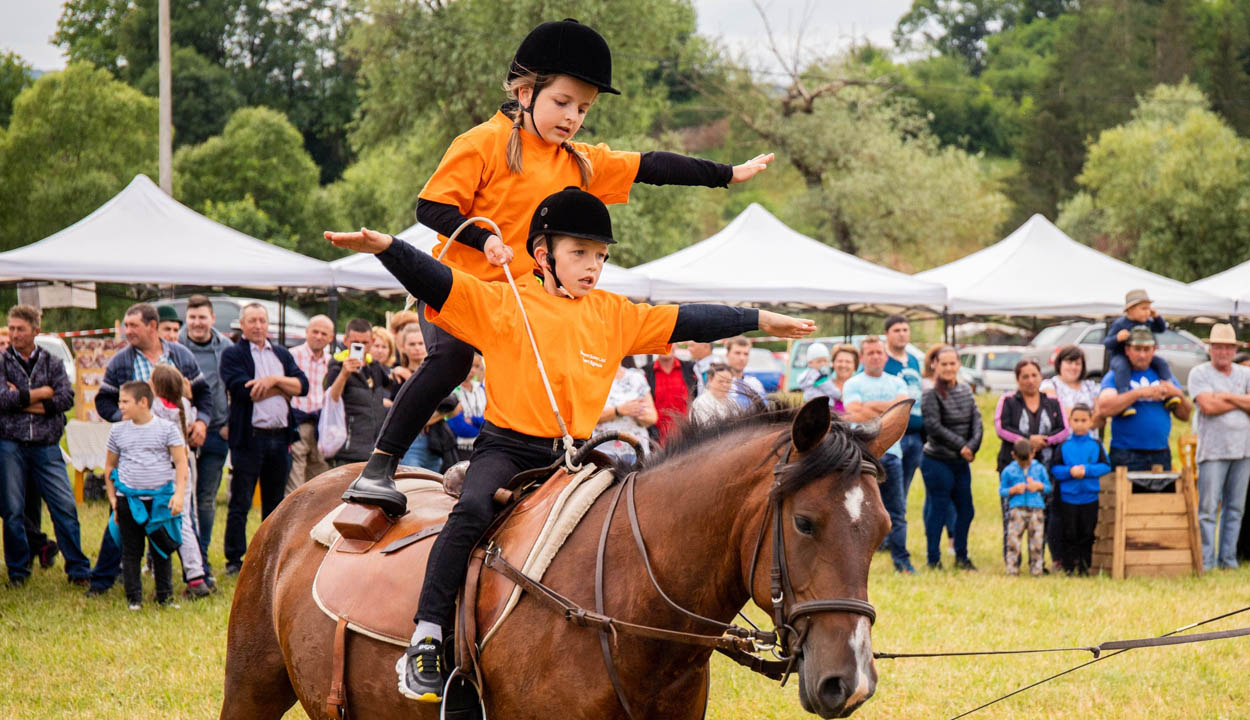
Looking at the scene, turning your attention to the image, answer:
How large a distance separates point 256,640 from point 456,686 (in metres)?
1.47

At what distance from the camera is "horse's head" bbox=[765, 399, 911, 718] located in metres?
2.54

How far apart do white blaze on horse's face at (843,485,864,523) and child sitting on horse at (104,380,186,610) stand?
6810mm

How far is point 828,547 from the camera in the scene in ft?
8.78

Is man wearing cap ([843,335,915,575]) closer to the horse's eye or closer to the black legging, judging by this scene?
the black legging

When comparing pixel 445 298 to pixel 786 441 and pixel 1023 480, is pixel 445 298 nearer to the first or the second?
pixel 786 441

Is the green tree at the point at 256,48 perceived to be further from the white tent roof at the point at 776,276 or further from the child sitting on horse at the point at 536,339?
the child sitting on horse at the point at 536,339

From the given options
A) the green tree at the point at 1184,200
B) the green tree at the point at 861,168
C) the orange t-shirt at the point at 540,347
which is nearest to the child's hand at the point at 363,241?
the orange t-shirt at the point at 540,347

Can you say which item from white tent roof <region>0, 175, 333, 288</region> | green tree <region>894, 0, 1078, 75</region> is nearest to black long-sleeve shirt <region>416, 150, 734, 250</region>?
white tent roof <region>0, 175, 333, 288</region>

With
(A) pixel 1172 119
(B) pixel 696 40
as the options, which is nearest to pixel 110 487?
(B) pixel 696 40

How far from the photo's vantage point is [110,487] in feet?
28.5

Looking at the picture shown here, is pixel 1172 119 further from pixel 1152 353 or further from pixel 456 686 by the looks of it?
pixel 456 686

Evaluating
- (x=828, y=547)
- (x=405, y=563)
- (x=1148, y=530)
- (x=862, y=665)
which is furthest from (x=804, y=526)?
(x=1148, y=530)

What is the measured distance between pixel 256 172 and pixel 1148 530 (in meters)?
40.5

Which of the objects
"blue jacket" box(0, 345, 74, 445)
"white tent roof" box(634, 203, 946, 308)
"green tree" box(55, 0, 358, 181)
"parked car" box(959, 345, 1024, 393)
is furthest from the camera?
"green tree" box(55, 0, 358, 181)
